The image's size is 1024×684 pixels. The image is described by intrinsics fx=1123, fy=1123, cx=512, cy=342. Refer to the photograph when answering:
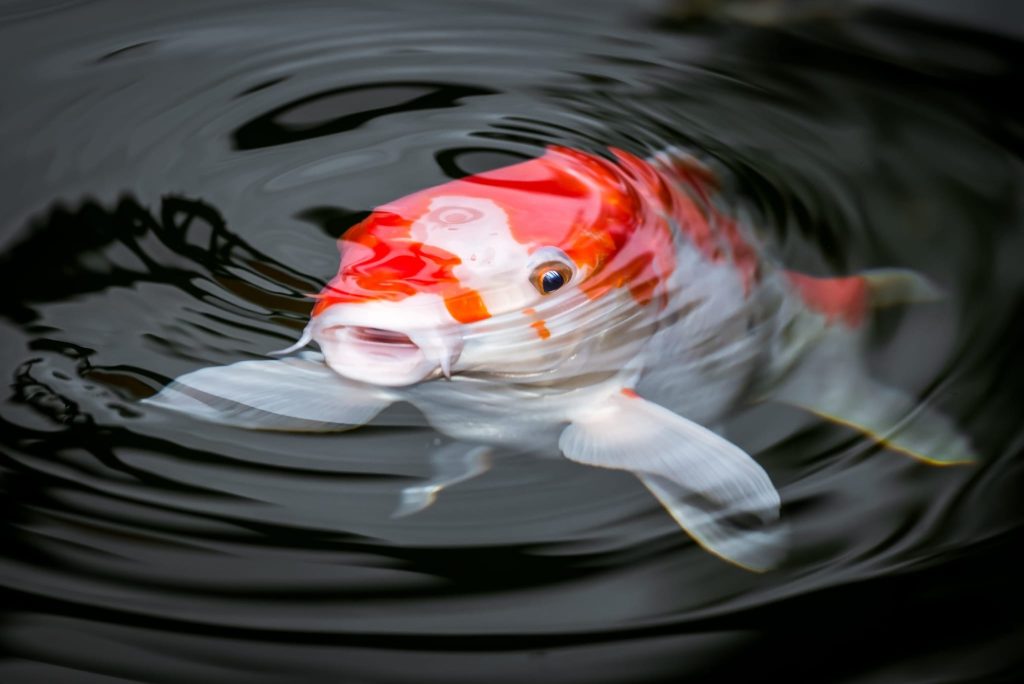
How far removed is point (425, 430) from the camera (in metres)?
1.67

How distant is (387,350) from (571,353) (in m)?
0.29

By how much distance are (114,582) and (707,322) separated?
99 cm

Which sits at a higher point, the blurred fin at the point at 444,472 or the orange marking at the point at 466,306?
the orange marking at the point at 466,306

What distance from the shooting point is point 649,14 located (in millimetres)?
2822

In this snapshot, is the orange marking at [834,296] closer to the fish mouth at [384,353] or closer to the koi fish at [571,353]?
the koi fish at [571,353]

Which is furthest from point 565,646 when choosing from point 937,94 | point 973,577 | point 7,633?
point 937,94

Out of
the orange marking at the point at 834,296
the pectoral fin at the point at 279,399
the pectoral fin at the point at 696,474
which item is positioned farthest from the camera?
the orange marking at the point at 834,296

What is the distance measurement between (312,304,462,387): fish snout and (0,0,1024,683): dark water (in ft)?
0.42

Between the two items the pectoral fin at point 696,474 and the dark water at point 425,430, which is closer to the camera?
the dark water at point 425,430

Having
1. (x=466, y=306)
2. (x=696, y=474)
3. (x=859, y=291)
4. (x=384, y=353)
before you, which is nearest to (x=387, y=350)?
(x=384, y=353)

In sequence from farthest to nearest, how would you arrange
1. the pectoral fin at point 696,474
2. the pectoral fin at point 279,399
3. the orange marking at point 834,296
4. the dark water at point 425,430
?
the orange marking at point 834,296 < the pectoral fin at point 279,399 < the pectoral fin at point 696,474 < the dark water at point 425,430

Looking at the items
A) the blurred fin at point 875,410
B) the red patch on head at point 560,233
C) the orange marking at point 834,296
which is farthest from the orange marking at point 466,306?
the orange marking at point 834,296

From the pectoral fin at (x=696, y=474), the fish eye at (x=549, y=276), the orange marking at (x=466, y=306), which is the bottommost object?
the pectoral fin at (x=696, y=474)

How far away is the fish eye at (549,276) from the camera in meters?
1.64
